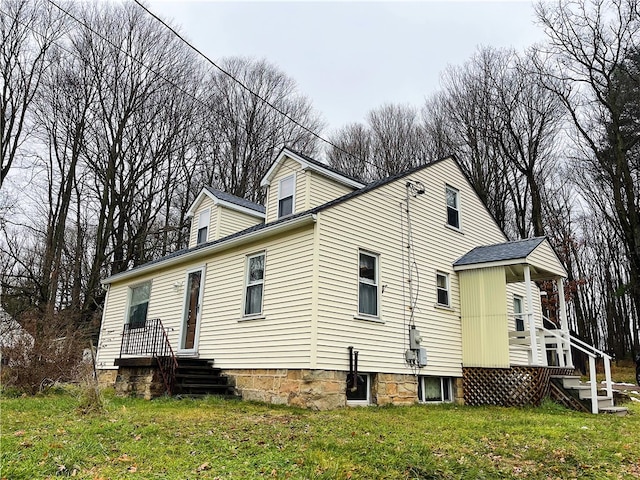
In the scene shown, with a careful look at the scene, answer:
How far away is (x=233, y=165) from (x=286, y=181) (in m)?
12.1

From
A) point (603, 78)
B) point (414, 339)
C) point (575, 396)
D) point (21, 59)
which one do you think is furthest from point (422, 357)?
point (21, 59)

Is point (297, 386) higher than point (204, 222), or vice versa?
point (204, 222)

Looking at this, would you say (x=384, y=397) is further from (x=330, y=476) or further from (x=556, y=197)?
(x=556, y=197)

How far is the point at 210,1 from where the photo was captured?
29.9 ft

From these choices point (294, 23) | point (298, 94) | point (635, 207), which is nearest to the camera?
point (294, 23)

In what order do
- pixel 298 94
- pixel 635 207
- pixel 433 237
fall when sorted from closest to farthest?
pixel 433 237, pixel 635 207, pixel 298 94

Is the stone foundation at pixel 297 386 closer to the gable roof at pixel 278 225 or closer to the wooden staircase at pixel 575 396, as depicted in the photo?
the wooden staircase at pixel 575 396

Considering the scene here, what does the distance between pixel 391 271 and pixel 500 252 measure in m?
3.14

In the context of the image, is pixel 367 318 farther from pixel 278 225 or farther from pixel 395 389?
pixel 278 225

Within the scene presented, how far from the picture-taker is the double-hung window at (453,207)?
12.8m

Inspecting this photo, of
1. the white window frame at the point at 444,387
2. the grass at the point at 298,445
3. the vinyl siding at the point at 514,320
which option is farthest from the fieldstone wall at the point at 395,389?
the vinyl siding at the point at 514,320

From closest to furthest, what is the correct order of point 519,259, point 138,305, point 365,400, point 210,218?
point 365,400
point 519,259
point 138,305
point 210,218

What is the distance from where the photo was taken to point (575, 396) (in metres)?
9.98

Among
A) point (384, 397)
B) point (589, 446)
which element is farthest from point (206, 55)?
point (589, 446)
